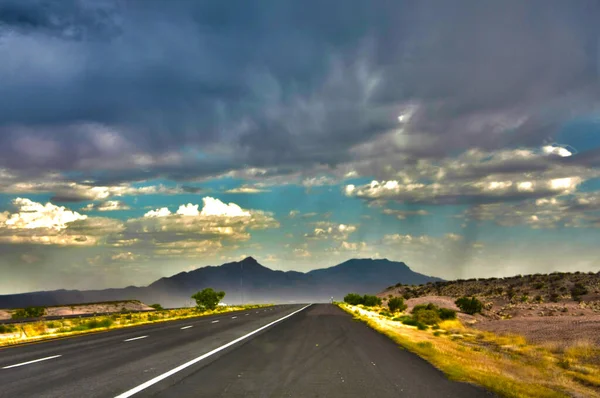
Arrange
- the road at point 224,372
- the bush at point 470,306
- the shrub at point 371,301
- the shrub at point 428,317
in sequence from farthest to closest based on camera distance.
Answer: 1. the shrub at point 371,301
2. the bush at point 470,306
3. the shrub at point 428,317
4. the road at point 224,372

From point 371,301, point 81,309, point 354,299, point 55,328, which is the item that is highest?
point 354,299

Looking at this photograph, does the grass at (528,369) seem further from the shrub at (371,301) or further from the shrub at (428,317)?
the shrub at (371,301)

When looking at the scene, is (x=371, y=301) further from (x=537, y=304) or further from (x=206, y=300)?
(x=537, y=304)

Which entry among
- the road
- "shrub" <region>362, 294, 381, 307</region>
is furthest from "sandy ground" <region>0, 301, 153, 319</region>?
the road

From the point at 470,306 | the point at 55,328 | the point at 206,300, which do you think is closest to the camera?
the point at 55,328

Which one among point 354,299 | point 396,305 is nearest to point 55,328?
point 396,305

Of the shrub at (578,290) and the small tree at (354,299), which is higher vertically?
the shrub at (578,290)

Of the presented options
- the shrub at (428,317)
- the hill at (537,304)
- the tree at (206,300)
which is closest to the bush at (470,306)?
the hill at (537,304)

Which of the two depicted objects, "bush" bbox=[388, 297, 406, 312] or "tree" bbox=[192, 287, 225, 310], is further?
"tree" bbox=[192, 287, 225, 310]

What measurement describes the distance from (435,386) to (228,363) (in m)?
6.00

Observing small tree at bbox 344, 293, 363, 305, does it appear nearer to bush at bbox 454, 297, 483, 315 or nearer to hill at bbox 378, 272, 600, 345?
hill at bbox 378, 272, 600, 345

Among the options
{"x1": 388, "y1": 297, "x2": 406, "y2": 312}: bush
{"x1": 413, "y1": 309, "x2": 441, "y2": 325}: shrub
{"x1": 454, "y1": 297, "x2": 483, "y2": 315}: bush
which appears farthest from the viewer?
{"x1": 388, "y1": 297, "x2": 406, "y2": 312}: bush

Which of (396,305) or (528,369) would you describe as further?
(396,305)

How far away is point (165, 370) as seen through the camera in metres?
12.3
